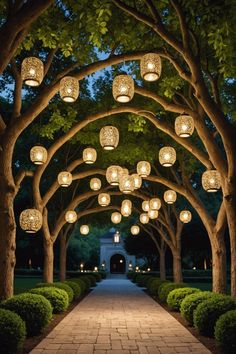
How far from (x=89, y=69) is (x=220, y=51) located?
114 inches

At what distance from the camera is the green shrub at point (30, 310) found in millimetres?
8266

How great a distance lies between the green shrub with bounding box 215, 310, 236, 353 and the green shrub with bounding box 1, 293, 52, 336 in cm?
366

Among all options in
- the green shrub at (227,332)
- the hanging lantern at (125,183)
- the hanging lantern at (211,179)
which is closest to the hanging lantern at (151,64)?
the hanging lantern at (211,179)

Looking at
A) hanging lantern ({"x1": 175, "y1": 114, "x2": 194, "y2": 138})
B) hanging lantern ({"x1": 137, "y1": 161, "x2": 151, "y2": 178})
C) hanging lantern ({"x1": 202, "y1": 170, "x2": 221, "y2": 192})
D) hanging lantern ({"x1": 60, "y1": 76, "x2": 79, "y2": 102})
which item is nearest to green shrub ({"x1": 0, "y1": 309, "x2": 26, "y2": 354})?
hanging lantern ({"x1": 60, "y1": 76, "x2": 79, "y2": 102})

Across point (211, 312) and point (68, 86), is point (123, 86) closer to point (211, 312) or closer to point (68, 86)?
point (68, 86)

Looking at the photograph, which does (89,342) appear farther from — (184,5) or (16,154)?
(16,154)

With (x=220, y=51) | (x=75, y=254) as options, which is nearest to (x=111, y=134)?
(x=220, y=51)

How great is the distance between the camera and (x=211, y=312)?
833 cm

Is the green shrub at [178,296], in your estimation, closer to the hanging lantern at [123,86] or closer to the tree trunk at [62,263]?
the hanging lantern at [123,86]

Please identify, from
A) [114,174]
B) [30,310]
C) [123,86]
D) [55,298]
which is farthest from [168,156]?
[30,310]

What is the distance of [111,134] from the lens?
10.2m

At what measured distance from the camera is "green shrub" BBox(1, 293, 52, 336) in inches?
325

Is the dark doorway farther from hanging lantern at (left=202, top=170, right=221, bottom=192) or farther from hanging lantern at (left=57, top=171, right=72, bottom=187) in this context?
hanging lantern at (left=202, top=170, right=221, bottom=192)

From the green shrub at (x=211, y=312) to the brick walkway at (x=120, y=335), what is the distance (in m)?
0.33
